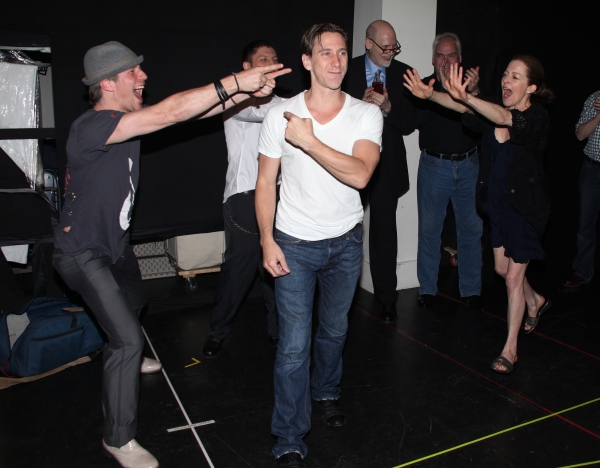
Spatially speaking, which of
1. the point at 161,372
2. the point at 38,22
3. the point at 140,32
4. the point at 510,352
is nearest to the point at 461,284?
the point at 510,352

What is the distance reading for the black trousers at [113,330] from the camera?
2484 millimetres

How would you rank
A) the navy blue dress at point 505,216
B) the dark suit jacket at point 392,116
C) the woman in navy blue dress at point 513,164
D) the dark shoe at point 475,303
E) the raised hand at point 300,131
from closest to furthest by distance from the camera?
the raised hand at point 300,131
the woman in navy blue dress at point 513,164
the navy blue dress at point 505,216
the dark suit jacket at point 392,116
the dark shoe at point 475,303

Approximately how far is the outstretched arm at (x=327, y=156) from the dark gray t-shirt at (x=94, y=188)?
2.47ft

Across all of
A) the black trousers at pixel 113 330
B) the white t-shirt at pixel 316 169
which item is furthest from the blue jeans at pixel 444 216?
the black trousers at pixel 113 330

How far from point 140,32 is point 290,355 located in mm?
2582

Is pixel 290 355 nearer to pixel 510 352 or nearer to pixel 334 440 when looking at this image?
pixel 334 440

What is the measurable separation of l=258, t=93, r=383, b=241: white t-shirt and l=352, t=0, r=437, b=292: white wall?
7.40 ft

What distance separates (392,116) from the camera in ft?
13.3

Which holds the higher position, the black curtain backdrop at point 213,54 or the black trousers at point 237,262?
the black curtain backdrop at point 213,54

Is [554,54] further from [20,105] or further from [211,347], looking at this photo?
[20,105]

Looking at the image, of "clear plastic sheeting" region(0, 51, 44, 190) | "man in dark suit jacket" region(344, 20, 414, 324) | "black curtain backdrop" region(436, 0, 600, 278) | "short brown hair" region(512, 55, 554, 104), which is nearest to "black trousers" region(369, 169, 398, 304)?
"man in dark suit jacket" region(344, 20, 414, 324)

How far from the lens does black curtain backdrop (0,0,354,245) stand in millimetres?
3699

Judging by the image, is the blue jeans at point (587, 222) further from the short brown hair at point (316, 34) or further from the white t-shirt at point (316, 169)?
the short brown hair at point (316, 34)

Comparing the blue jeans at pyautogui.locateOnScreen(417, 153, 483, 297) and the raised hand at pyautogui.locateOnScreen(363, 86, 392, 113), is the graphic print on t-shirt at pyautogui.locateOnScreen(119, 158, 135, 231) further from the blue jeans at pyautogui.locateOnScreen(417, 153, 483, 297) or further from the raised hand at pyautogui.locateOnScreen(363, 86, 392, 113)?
the blue jeans at pyautogui.locateOnScreen(417, 153, 483, 297)
